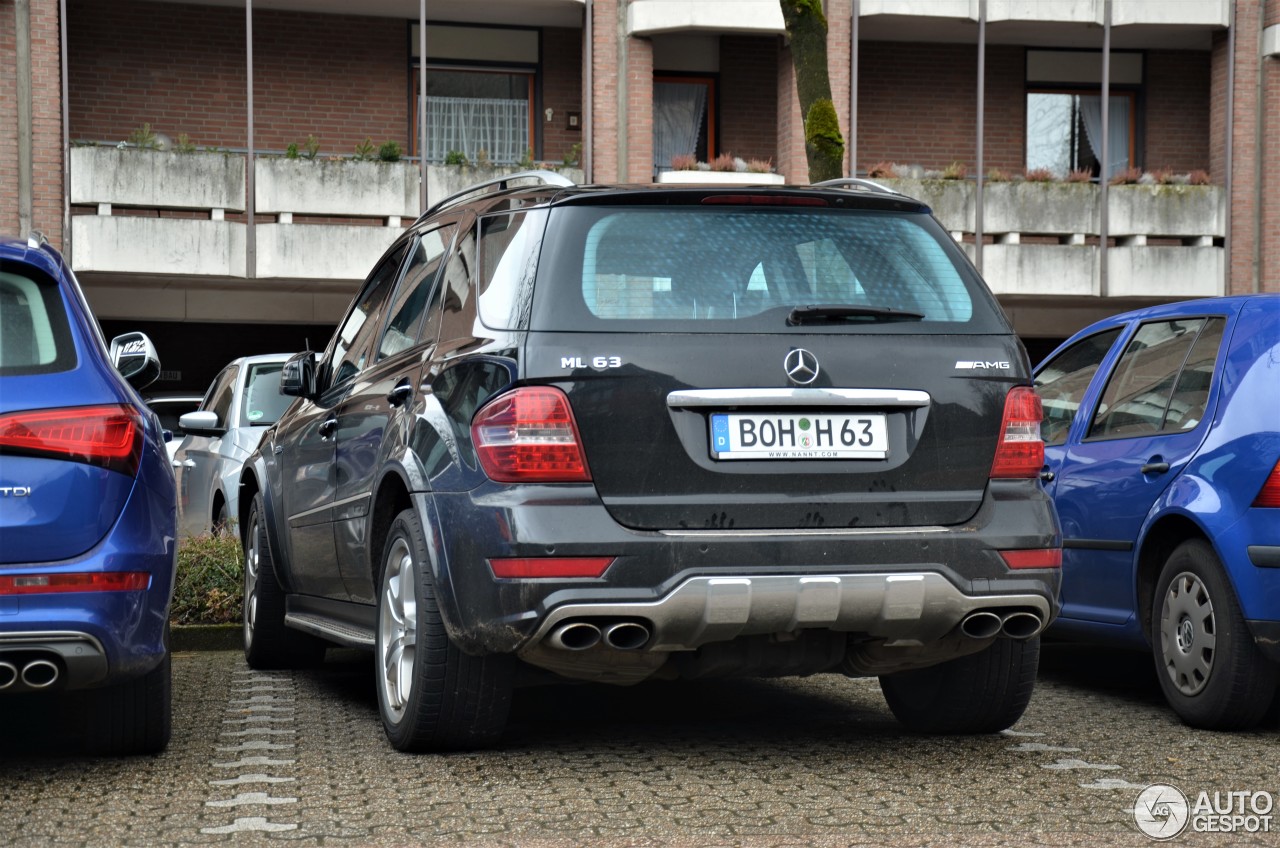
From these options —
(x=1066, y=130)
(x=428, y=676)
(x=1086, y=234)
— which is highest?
(x=1066, y=130)


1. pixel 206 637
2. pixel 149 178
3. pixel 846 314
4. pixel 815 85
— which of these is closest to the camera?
pixel 846 314

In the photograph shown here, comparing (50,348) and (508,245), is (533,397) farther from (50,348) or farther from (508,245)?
(50,348)

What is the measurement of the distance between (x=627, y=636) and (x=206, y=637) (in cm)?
458

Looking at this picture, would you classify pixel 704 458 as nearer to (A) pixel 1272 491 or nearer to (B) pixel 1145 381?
(A) pixel 1272 491

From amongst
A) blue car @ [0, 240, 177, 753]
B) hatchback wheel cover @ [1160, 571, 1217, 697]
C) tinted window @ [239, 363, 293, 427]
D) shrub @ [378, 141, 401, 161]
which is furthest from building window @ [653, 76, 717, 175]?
blue car @ [0, 240, 177, 753]

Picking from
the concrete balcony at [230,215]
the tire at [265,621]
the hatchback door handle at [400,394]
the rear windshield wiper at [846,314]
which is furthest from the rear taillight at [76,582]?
the concrete balcony at [230,215]

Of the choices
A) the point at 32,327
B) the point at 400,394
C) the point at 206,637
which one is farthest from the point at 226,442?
the point at 32,327

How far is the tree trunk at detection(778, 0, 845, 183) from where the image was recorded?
12531mm

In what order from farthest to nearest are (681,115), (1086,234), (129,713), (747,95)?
(747,95) < (681,115) < (1086,234) < (129,713)

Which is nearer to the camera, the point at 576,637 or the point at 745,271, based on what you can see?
the point at 576,637

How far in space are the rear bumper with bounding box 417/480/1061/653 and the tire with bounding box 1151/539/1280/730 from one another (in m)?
1.30

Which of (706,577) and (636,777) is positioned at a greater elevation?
(706,577)

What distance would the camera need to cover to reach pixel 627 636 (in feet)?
16.2

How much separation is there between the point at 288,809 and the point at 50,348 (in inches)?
61.3
